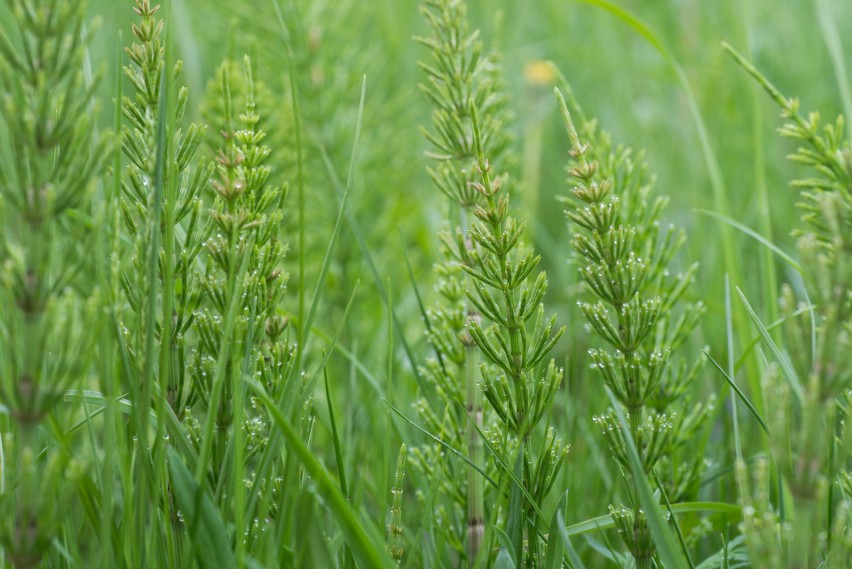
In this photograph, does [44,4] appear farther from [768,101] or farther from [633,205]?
[768,101]

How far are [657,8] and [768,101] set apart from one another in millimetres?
1073

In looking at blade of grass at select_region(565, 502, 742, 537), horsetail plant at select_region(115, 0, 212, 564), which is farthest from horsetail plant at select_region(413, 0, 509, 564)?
horsetail plant at select_region(115, 0, 212, 564)

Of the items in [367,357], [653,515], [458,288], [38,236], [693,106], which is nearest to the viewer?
[38,236]

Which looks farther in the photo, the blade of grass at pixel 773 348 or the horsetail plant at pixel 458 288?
the horsetail plant at pixel 458 288

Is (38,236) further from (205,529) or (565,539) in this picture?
(565,539)

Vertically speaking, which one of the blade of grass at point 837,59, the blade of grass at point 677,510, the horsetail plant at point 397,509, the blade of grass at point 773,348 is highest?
the blade of grass at point 837,59

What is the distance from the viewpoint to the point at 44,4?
0.83 metres

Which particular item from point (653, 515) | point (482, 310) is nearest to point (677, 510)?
point (653, 515)

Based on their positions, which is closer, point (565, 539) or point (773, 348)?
point (565, 539)

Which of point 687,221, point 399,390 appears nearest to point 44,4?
point 399,390

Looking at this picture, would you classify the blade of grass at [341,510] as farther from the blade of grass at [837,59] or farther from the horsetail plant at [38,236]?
the blade of grass at [837,59]

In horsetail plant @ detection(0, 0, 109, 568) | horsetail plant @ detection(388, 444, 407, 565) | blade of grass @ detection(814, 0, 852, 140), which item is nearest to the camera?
horsetail plant @ detection(0, 0, 109, 568)

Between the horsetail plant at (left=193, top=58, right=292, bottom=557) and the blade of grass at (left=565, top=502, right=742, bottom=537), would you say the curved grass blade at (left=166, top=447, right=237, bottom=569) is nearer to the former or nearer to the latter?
the horsetail plant at (left=193, top=58, right=292, bottom=557)

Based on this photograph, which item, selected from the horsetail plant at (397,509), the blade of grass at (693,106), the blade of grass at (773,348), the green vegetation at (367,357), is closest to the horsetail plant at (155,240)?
the green vegetation at (367,357)
